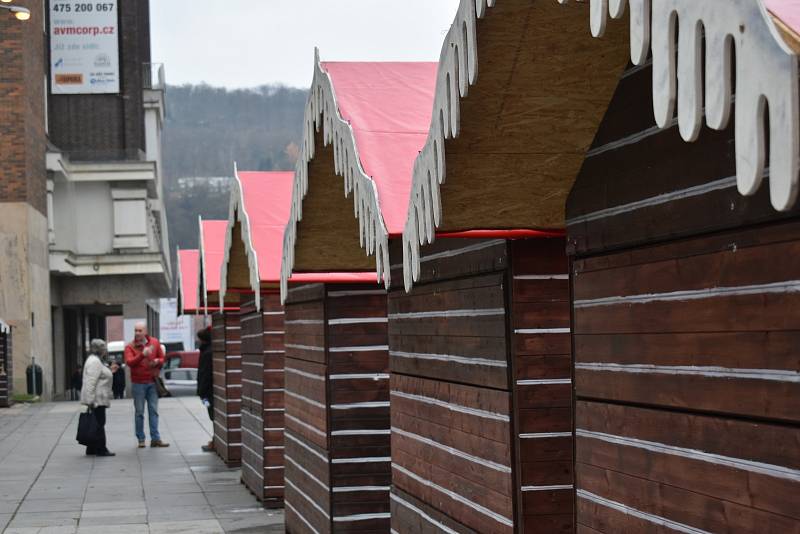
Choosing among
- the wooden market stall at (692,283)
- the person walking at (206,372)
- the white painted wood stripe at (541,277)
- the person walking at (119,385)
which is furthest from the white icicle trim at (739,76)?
the person walking at (119,385)

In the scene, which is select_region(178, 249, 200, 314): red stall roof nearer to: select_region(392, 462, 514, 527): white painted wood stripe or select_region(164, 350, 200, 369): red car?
select_region(392, 462, 514, 527): white painted wood stripe

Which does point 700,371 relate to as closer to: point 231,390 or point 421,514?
point 421,514

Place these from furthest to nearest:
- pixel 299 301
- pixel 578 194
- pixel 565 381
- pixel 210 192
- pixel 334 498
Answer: pixel 210 192 < pixel 299 301 < pixel 334 498 < pixel 565 381 < pixel 578 194

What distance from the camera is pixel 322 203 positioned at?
344 inches

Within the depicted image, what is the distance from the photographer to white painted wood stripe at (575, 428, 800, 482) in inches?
133

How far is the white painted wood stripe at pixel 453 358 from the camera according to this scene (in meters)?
5.86

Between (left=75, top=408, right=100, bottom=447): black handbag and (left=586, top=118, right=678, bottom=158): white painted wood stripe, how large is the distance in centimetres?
1564

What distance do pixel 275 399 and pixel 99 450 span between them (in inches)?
272

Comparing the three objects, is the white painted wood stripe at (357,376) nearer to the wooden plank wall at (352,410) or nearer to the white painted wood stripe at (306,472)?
the wooden plank wall at (352,410)

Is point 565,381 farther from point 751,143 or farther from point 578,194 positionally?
point 751,143

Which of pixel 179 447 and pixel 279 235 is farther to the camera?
pixel 179 447

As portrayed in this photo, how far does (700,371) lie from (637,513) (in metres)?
0.70

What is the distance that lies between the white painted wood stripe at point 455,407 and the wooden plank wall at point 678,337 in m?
0.91

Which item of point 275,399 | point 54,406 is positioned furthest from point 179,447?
point 54,406
